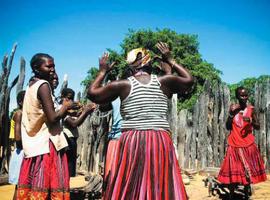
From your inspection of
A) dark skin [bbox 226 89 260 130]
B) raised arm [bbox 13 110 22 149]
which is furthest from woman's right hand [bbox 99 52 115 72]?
dark skin [bbox 226 89 260 130]

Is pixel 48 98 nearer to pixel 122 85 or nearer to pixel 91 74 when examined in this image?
pixel 122 85

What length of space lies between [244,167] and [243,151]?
1.04 feet

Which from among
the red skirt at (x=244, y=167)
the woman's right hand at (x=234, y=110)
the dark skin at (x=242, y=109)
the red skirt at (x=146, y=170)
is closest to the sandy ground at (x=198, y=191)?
the red skirt at (x=244, y=167)

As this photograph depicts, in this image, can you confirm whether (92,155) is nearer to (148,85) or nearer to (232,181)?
(232,181)

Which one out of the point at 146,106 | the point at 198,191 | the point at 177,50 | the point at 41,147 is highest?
the point at 177,50

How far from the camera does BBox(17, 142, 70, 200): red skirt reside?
3309 mm

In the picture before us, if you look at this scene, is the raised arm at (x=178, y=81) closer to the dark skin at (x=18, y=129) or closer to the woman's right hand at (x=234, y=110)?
the dark skin at (x=18, y=129)

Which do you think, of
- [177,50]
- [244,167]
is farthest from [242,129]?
[177,50]

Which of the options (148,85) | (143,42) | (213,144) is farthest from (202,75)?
(148,85)

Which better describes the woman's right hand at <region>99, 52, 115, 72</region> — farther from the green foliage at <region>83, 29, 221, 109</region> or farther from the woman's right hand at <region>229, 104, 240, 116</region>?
the green foliage at <region>83, 29, 221, 109</region>

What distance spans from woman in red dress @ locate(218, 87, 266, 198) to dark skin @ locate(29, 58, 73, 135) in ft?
15.0

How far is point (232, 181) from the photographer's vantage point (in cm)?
701

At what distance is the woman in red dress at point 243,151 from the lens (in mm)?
6953

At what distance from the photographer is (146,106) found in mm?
3107
